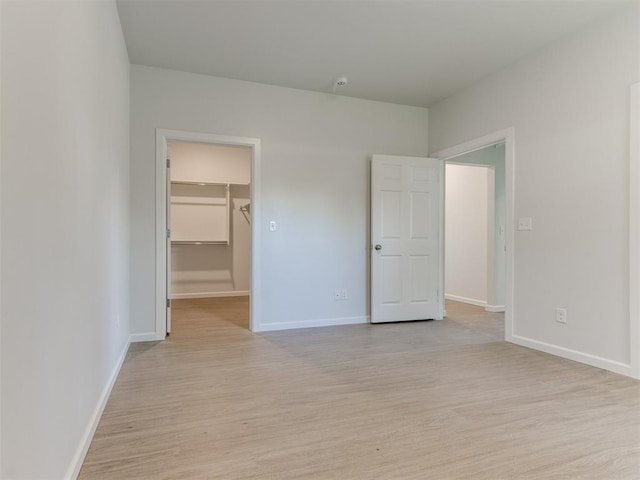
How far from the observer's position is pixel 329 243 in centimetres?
426

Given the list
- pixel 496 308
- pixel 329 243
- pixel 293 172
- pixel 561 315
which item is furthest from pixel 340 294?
pixel 496 308

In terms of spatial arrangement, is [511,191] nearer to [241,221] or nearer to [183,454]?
[183,454]

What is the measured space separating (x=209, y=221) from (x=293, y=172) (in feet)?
9.71

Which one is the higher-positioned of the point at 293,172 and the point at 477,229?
the point at 293,172

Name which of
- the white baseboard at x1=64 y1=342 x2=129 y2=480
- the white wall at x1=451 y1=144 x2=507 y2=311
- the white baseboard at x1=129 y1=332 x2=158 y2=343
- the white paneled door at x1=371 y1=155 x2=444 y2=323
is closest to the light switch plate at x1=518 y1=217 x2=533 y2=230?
the white paneled door at x1=371 y1=155 x2=444 y2=323

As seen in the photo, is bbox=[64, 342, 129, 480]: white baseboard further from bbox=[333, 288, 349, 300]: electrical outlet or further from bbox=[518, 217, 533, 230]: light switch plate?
bbox=[518, 217, 533, 230]: light switch plate

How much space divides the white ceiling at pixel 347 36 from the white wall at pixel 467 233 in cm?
223

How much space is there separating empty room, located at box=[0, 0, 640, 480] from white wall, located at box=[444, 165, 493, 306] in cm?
6

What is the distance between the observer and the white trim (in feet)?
8.37

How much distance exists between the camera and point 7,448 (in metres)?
0.90

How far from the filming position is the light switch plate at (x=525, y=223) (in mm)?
3332

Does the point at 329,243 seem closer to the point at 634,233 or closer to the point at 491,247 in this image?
the point at 491,247

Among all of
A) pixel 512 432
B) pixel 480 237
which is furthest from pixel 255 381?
pixel 480 237

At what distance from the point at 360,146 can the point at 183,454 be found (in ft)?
11.9
